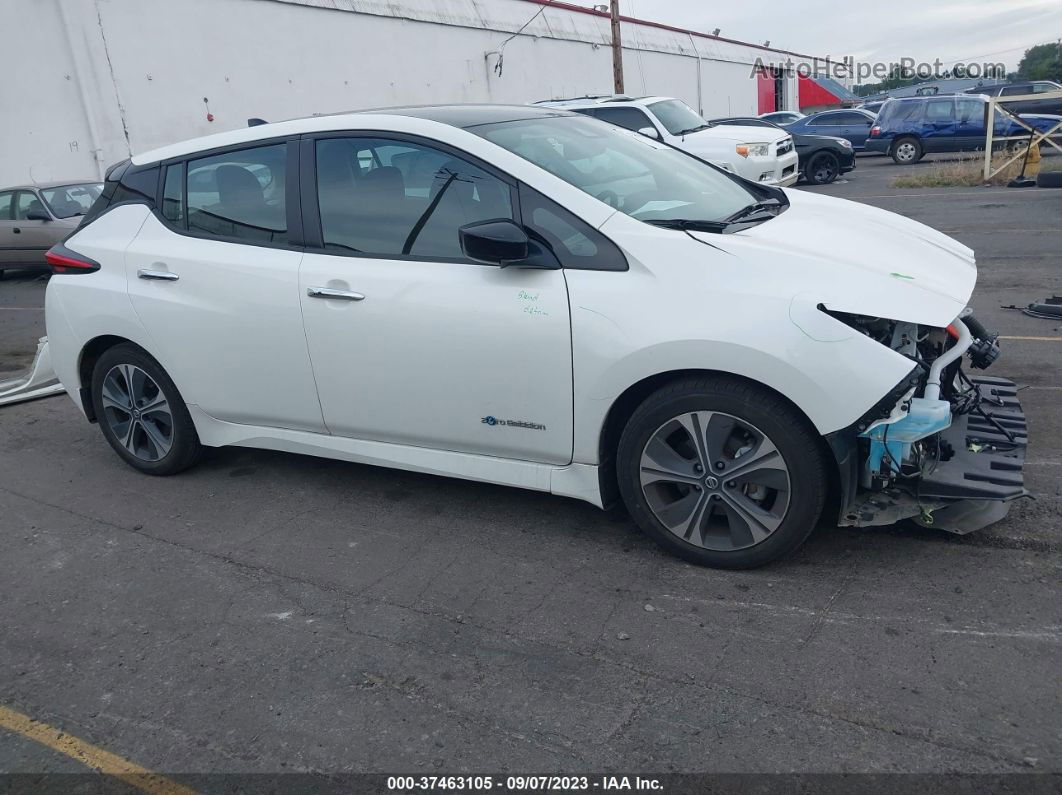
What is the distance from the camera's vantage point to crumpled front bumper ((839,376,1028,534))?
11.1 feet

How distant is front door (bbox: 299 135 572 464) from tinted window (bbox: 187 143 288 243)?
21 cm

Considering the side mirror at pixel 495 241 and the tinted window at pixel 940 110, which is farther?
the tinted window at pixel 940 110

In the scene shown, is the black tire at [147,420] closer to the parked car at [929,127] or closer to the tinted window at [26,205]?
the tinted window at [26,205]

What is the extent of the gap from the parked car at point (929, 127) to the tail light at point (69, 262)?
71.2 ft

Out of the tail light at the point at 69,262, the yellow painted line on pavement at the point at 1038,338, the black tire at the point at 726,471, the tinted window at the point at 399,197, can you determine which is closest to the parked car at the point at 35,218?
the tail light at the point at 69,262

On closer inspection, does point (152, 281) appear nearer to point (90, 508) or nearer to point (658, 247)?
point (90, 508)

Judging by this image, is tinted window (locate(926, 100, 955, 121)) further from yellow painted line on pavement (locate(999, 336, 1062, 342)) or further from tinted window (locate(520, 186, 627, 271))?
tinted window (locate(520, 186, 627, 271))

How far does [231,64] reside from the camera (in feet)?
73.9

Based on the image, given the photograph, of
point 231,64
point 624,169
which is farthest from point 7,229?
point 624,169

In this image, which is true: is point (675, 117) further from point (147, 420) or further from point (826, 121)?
point (826, 121)

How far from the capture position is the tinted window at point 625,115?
14.3m

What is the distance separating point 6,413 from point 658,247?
5.41 meters

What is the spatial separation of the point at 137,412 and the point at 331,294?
1695 mm

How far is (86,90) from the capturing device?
19.5 m
